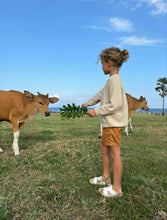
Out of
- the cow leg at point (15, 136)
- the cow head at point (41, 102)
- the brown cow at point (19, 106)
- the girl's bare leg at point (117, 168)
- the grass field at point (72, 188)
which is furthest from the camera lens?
the cow head at point (41, 102)

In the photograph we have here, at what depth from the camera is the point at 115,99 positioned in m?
3.08

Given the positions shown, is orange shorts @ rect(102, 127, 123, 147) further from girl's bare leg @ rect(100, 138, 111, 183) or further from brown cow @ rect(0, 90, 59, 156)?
brown cow @ rect(0, 90, 59, 156)

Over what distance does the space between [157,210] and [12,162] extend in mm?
3650

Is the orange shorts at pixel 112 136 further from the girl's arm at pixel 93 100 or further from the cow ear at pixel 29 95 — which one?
the cow ear at pixel 29 95

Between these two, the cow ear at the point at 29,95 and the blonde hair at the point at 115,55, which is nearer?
the blonde hair at the point at 115,55

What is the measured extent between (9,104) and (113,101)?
3856mm

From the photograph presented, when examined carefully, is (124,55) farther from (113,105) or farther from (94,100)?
(94,100)

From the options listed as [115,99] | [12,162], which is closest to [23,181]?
[12,162]

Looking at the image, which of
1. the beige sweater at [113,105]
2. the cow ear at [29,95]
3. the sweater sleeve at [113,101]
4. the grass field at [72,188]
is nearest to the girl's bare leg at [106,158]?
the grass field at [72,188]

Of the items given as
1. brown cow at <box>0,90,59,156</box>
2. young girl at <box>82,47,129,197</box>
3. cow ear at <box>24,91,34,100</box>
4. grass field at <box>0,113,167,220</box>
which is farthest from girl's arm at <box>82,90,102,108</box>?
cow ear at <box>24,91,34,100</box>

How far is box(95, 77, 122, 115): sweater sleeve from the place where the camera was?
3078 mm

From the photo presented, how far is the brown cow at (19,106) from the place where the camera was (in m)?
5.70

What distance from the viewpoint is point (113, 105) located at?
10.1 ft

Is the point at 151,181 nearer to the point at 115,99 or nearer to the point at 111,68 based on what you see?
the point at 115,99
